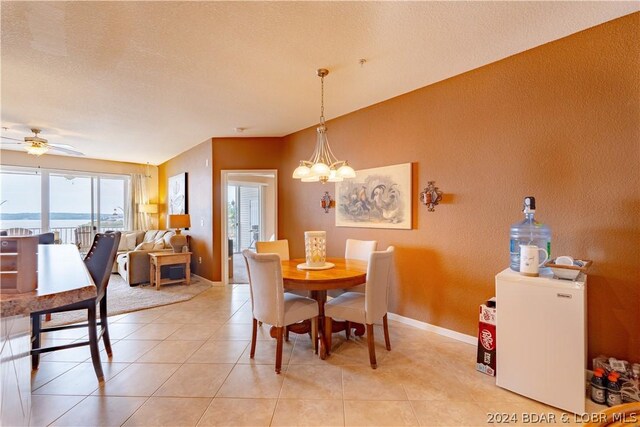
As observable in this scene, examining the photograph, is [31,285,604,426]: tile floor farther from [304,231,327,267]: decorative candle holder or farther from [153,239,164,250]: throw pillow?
[153,239,164,250]: throw pillow

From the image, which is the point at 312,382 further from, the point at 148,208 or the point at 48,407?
the point at 148,208

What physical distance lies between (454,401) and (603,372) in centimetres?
99

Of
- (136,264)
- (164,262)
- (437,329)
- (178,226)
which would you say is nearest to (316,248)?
(437,329)

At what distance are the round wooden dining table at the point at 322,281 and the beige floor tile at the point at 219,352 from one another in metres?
0.53

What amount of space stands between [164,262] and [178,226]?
708 millimetres

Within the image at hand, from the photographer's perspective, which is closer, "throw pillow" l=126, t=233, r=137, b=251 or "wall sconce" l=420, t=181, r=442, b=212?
"wall sconce" l=420, t=181, r=442, b=212

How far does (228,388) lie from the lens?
6.75 ft

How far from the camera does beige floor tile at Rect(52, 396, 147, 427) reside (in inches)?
67.7

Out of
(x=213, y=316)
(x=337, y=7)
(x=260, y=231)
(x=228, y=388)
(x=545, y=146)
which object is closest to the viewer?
(x=337, y=7)

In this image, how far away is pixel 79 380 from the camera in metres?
2.15

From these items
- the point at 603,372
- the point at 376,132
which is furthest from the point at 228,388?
the point at 376,132

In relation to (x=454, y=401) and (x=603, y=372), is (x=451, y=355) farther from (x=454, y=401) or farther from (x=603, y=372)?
(x=603, y=372)

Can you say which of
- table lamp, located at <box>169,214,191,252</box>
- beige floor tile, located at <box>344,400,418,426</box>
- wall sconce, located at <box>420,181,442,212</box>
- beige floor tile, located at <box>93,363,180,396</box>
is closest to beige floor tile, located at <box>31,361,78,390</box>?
beige floor tile, located at <box>93,363,180,396</box>

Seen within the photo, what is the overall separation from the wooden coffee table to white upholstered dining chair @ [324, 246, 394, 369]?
354cm
